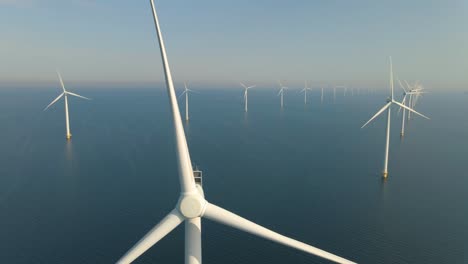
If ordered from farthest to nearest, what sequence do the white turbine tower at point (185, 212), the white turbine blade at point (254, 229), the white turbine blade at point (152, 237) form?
the white turbine blade at point (254, 229) → the white turbine blade at point (152, 237) → the white turbine tower at point (185, 212)

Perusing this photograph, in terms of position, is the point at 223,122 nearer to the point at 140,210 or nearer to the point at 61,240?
the point at 140,210

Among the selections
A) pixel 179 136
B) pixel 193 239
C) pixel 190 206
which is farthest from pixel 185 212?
pixel 179 136

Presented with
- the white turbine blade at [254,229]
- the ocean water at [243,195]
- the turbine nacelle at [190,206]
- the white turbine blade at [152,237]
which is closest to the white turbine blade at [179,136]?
the turbine nacelle at [190,206]

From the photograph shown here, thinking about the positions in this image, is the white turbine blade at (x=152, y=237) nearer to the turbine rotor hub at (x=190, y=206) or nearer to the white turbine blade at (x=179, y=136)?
the turbine rotor hub at (x=190, y=206)

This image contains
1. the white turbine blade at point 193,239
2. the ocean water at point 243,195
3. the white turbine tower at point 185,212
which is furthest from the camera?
the ocean water at point 243,195

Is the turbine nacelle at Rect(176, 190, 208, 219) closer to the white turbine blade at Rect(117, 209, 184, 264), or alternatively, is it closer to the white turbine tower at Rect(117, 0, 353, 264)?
the white turbine tower at Rect(117, 0, 353, 264)

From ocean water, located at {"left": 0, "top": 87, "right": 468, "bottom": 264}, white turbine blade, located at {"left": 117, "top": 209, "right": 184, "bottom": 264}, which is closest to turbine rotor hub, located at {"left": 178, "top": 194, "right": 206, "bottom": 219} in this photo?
white turbine blade, located at {"left": 117, "top": 209, "right": 184, "bottom": 264}
